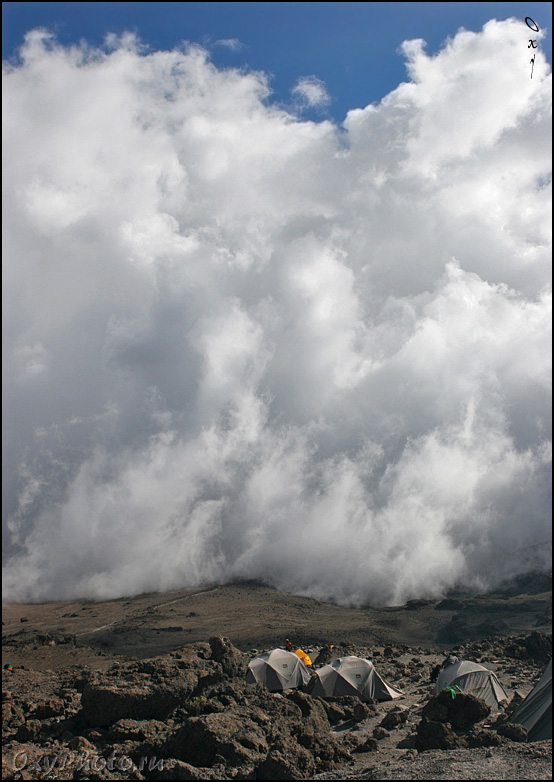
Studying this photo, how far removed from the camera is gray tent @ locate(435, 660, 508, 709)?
113 feet

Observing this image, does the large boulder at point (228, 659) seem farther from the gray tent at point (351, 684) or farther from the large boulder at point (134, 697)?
the large boulder at point (134, 697)

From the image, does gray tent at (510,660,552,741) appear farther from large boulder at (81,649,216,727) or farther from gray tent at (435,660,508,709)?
large boulder at (81,649,216,727)

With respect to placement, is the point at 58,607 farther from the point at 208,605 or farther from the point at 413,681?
the point at 413,681

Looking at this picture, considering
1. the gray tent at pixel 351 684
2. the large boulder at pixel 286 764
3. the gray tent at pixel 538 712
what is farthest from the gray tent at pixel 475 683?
the large boulder at pixel 286 764

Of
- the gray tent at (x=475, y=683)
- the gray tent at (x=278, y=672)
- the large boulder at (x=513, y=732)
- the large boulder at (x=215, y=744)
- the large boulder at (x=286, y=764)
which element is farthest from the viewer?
the gray tent at (x=278, y=672)

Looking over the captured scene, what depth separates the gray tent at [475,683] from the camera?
3444 centimetres

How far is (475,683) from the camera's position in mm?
34875

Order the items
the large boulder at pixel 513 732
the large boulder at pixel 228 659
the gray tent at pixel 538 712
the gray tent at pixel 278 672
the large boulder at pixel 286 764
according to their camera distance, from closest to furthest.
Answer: the large boulder at pixel 286 764 < the large boulder at pixel 513 732 < the gray tent at pixel 538 712 < the gray tent at pixel 278 672 < the large boulder at pixel 228 659

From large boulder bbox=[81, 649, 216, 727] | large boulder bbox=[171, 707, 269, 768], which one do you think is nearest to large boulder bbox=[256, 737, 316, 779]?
large boulder bbox=[171, 707, 269, 768]

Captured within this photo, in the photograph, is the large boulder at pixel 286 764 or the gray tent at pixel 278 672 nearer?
the large boulder at pixel 286 764

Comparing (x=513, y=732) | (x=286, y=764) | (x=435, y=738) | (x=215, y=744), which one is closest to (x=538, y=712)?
(x=513, y=732)

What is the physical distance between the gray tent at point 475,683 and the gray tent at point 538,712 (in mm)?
5194

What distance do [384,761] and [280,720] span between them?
18.8 feet

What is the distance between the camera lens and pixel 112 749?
2527cm
